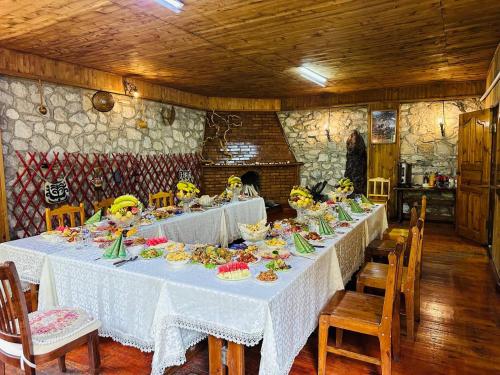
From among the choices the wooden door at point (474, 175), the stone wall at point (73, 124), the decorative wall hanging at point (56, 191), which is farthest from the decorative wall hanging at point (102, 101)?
the wooden door at point (474, 175)

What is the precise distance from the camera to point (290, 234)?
2602mm

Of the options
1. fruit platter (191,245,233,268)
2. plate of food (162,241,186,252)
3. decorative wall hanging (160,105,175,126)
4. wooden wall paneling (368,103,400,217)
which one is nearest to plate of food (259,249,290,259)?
fruit platter (191,245,233,268)

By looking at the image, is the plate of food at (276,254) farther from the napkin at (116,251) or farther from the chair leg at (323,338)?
the napkin at (116,251)

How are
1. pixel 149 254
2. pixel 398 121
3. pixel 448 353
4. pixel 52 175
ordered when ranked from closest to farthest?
pixel 149 254
pixel 448 353
pixel 52 175
pixel 398 121

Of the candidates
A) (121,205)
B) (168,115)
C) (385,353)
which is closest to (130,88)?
(168,115)

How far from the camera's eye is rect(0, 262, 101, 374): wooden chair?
1.54 m

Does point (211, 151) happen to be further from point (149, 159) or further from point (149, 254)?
point (149, 254)

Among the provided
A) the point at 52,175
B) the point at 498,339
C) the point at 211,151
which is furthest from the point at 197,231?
the point at 211,151

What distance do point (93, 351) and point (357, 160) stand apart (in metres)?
6.11

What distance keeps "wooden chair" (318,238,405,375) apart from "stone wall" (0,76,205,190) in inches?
144

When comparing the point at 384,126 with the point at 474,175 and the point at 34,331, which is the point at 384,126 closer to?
the point at 474,175

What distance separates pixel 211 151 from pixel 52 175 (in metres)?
3.47

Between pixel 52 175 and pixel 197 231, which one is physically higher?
pixel 52 175

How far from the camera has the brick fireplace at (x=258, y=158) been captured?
7176 millimetres
